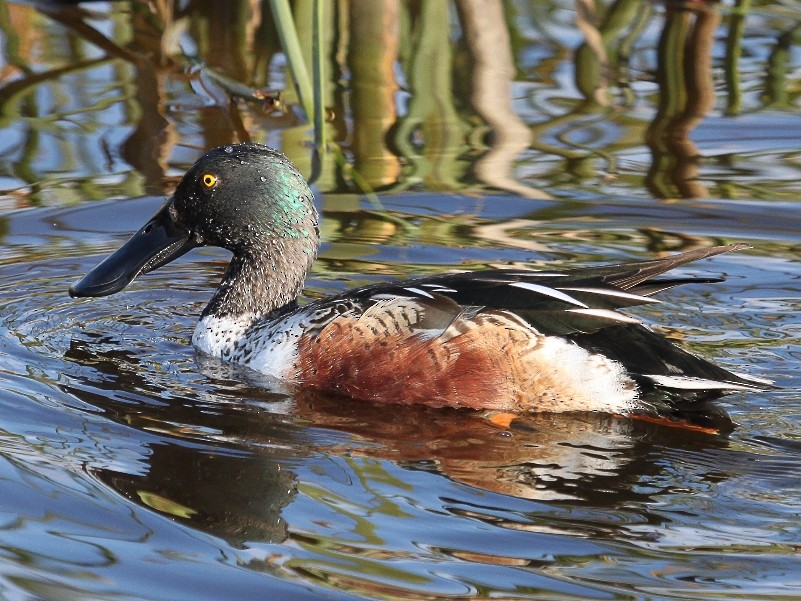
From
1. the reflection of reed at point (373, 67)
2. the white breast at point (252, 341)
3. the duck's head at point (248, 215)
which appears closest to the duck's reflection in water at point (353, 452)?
the white breast at point (252, 341)

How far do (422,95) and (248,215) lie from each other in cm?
327

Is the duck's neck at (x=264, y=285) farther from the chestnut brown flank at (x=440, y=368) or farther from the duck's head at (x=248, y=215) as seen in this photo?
the chestnut brown flank at (x=440, y=368)

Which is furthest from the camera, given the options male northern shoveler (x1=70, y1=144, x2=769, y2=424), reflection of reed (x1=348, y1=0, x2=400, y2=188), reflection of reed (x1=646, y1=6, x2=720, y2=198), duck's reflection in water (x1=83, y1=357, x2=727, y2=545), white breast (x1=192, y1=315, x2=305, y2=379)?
reflection of reed (x1=348, y1=0, x2=400, y2=188)

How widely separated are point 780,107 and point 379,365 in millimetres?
4781

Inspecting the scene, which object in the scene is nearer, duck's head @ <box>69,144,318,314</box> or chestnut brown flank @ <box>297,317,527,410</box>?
chestnut brown flank @ <box>297,317,527,410</box>

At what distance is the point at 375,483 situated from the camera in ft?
15.7

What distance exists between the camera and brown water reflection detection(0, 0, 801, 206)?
833 centimetres

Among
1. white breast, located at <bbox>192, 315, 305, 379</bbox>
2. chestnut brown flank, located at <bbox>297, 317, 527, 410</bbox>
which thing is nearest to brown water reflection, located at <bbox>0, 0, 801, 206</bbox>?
white breast, located at <bbox>192, 315, 305, 379</bbox>

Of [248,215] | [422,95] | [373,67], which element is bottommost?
[248,215]

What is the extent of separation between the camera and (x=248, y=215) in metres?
6.46

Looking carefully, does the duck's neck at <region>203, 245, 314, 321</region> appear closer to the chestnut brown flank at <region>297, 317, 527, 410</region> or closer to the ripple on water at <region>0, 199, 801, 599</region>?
the ripple on water at <region>0, 199, 801, 599</region>

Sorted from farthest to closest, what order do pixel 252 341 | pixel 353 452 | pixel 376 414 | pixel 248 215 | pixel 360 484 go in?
pixel 248 215, pixel 252 341, pixel 376 414, pixel 353 452, pixel 360 484

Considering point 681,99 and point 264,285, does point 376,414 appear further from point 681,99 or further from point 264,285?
point 681,99

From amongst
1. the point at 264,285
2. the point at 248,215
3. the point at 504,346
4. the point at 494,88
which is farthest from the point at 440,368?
the point at 494,88
